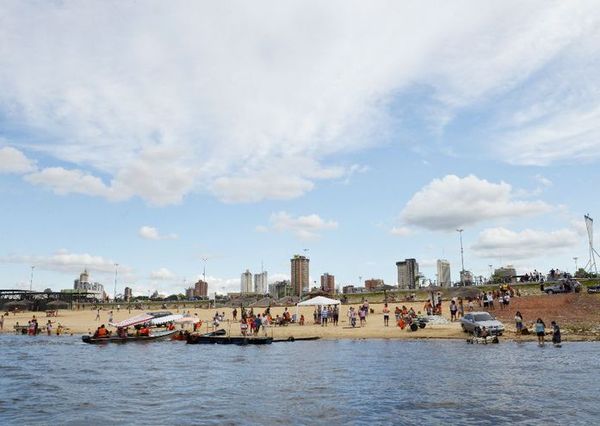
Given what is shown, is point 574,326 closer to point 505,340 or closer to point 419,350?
point 505,340

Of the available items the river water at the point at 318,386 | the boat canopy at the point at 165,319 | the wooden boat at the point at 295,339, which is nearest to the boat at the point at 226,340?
the wooden boat at the point at 295,339

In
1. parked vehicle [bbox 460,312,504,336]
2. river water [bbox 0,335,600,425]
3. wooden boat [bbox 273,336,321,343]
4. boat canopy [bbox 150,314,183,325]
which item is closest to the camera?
river water [bbox 0,335,600,425]

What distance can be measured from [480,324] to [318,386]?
68.2 ft

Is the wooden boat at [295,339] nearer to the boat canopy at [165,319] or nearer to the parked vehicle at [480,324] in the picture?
the parked vehicle at [480,324]

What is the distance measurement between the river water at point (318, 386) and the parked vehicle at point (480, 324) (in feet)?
7.09

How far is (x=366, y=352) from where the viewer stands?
1335 inches

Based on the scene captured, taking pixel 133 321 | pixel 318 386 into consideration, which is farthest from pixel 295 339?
pixel 318 386

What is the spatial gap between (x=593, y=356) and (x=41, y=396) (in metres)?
29.1

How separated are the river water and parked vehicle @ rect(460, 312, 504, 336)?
85.1 inches

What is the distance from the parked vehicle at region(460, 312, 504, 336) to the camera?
37.9 metres

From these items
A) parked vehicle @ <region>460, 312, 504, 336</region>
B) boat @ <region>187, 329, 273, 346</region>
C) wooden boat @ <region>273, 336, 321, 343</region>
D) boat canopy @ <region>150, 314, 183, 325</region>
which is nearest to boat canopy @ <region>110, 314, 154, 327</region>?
boat canopy @ <region>150, 314, 183, 325</region>

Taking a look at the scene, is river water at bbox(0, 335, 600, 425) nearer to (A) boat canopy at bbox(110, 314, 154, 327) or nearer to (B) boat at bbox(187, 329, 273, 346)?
(B) boat at bbox(187, 329, 273, 346)

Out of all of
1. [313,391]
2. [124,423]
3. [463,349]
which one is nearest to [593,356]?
[463,349]

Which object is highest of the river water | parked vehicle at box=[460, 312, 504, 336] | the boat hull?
parked vehicle at box=[460, 312, 504, 336]
